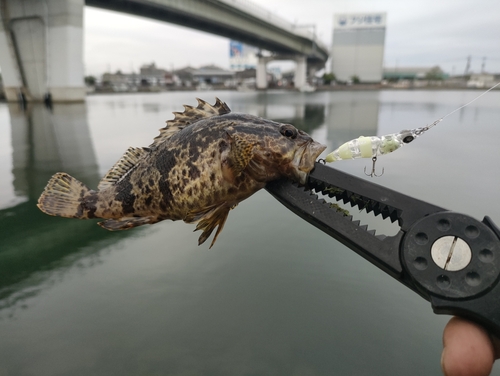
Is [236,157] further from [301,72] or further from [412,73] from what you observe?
[412,73]

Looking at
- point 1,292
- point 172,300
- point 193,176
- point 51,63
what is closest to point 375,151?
point 193,176

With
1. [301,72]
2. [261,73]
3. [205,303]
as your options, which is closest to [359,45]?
[301,72]

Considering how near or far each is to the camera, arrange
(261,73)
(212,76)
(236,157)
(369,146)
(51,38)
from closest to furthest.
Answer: (236,157), (369,146), (51,38), (261,73), (212,76)

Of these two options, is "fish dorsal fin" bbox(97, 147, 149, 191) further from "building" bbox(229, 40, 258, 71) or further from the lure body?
"building" bbox(229, 40, 258, 71)

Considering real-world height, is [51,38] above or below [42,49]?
above

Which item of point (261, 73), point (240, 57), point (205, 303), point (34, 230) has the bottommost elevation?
point (205, 303)

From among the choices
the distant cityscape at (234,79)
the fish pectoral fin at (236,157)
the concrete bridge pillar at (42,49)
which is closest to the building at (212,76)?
the distant cityscape at (234,79)
